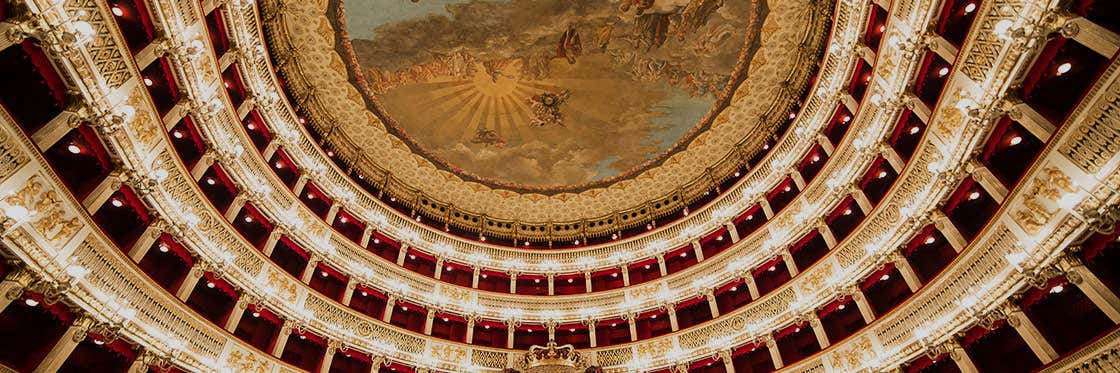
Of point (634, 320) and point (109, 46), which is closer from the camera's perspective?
point (109, 46)

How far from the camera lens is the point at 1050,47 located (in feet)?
39.0

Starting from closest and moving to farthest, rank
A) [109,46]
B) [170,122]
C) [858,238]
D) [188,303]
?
[109,46] < [170,122] < [188,303] < [858,238]

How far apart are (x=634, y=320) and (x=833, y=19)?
16965mm

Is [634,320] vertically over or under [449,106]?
under

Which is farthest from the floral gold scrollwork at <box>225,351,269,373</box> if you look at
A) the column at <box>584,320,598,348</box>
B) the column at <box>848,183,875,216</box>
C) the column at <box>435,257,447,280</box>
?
the column at <box>848,183,875,216</box>

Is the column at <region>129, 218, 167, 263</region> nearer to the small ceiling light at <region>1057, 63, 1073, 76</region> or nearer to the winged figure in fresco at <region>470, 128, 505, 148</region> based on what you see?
the winged figure in fresco at <region>470, 128, 505, 148</region>

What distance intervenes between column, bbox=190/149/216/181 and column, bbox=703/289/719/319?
856 inches

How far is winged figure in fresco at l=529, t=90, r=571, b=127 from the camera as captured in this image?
2959 cm

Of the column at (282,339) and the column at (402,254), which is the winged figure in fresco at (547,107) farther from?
the column at (282,339)

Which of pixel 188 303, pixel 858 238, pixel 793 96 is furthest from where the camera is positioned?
pixel 793 96

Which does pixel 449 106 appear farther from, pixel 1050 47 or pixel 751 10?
pixel 1050 47

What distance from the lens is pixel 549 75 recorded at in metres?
28.6

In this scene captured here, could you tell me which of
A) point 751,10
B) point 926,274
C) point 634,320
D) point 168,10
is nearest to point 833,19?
point 751,10

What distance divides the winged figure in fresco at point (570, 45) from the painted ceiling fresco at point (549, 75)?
2.4 inches
